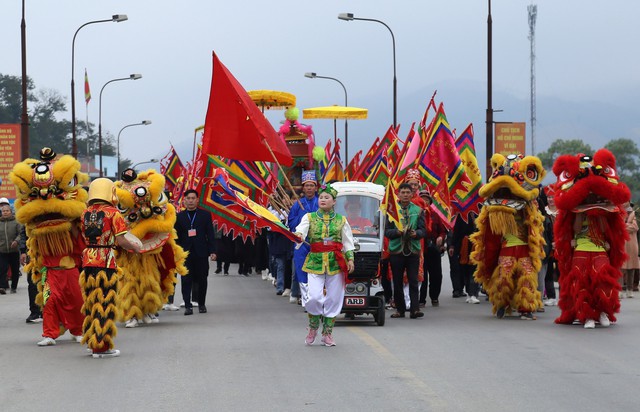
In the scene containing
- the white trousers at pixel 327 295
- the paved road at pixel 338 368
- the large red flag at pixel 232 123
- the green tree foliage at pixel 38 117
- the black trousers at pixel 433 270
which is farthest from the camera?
the green tree foliage at pixel 38 117

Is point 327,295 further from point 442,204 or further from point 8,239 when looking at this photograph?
point 8,239

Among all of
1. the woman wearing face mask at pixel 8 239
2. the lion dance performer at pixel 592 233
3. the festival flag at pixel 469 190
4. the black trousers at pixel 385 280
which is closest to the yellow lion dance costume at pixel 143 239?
the black trousers at pixel 385 280

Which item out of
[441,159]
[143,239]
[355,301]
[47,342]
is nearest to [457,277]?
[441,159]

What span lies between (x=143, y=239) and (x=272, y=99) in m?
12.4

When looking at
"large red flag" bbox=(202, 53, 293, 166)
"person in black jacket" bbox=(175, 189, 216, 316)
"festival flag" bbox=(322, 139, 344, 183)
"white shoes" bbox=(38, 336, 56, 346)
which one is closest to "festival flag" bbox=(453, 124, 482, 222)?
"large red flag" bbox=(202, 53, 293, 166)

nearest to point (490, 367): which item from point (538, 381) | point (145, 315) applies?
point (538, 381)

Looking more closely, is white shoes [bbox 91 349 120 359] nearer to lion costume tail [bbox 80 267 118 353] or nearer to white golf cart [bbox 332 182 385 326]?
lion costume tail [bbox 80 267 118 353]

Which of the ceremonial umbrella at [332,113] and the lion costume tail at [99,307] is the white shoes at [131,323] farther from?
the ceremonial umbrella at [332,113]

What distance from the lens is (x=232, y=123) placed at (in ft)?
53.0

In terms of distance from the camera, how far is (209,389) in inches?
368

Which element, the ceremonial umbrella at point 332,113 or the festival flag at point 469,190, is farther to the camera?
the ceremonial umbrella at point 332,113

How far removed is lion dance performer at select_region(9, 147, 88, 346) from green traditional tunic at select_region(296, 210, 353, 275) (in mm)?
2524

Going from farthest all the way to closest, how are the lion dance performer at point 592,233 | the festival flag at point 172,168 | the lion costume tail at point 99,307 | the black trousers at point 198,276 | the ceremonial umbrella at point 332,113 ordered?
the ceremonial umbrella at point 332,113
the festival flag at point 172,168
the black trousers at point 198,276
the lion dance performer at point 592,233
the lion costume tail at point 99,307

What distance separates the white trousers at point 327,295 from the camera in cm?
1248
